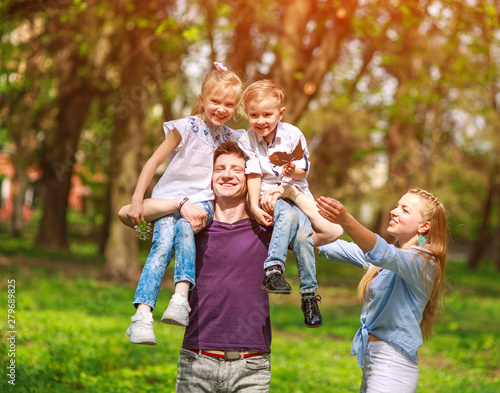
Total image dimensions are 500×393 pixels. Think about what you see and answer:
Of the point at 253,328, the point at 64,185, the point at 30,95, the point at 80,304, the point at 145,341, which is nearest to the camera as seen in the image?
the point at 145,341

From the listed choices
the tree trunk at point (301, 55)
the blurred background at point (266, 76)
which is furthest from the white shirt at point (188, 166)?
the tree trunk at point (301, 55)

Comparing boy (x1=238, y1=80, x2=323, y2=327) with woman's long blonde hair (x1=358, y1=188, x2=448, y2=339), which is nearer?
boy (x1=238, y1=80, x2=323, y2=327)

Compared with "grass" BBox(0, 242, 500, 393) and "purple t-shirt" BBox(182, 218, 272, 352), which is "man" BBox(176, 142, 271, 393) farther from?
"grass" BBox(0, 242, 500, 393)

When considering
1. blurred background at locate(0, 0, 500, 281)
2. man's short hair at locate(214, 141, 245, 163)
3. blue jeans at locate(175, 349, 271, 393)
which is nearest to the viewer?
blue jeans at locate(175, 349, 271, 393)

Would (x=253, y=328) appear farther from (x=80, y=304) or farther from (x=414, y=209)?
(x=80, y=304)

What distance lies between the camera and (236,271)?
326 cm

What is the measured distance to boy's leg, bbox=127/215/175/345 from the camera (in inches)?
118

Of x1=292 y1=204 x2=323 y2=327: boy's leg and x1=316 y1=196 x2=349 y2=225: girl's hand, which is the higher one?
x1=316 y1=196 x2=349 y2=225: girl's hand

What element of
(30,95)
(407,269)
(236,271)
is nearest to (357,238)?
(407,269)

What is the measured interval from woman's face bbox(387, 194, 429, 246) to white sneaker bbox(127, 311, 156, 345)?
1435 millimetres

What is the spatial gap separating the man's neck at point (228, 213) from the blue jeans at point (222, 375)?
74cm

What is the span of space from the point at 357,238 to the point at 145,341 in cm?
117

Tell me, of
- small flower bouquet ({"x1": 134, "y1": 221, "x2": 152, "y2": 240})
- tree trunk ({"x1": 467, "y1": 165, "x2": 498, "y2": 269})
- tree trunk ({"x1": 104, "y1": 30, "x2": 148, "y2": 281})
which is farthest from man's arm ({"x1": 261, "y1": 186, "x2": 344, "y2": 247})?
tree trunk ({"x1": 467, "y1": 165, "x2": 498, "y2": 269})

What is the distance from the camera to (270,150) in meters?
3.37
